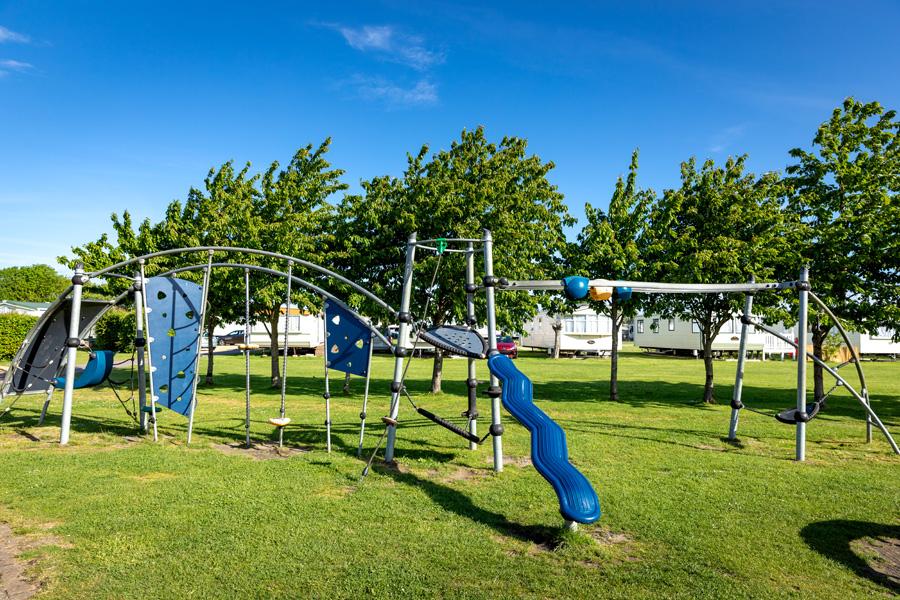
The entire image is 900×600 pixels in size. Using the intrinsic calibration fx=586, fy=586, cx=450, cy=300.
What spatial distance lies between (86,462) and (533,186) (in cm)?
1371

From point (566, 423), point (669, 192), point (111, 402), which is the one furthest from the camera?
point (669, 192)

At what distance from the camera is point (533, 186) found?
1812 cm

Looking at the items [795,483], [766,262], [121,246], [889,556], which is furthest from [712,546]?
[121,246]

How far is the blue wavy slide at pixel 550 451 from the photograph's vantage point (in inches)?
221

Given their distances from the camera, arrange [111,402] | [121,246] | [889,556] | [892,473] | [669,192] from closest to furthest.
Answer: [889,556] → [892,473] → [111,402] → [669,192] → [121,246]

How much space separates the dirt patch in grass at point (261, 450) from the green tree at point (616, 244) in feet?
34.0

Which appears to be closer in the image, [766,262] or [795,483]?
[795,483]

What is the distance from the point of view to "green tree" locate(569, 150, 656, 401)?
16.8 m

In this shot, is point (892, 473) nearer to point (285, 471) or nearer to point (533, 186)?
point (285, 471)

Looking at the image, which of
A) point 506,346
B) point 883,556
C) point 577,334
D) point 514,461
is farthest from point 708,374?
point 577,334

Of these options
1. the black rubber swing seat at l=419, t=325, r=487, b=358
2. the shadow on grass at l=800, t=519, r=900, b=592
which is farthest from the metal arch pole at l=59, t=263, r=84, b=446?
the shadow on grass at l=800, t=519, r=900, b=592

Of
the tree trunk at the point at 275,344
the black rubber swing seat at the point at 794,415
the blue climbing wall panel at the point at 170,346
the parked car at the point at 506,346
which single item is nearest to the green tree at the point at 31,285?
the parked car at the point at 506,346

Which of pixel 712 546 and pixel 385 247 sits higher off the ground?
pixel 385 247

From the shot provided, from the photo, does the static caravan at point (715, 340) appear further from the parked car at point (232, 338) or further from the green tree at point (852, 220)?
the parked car at point (232, 338)
